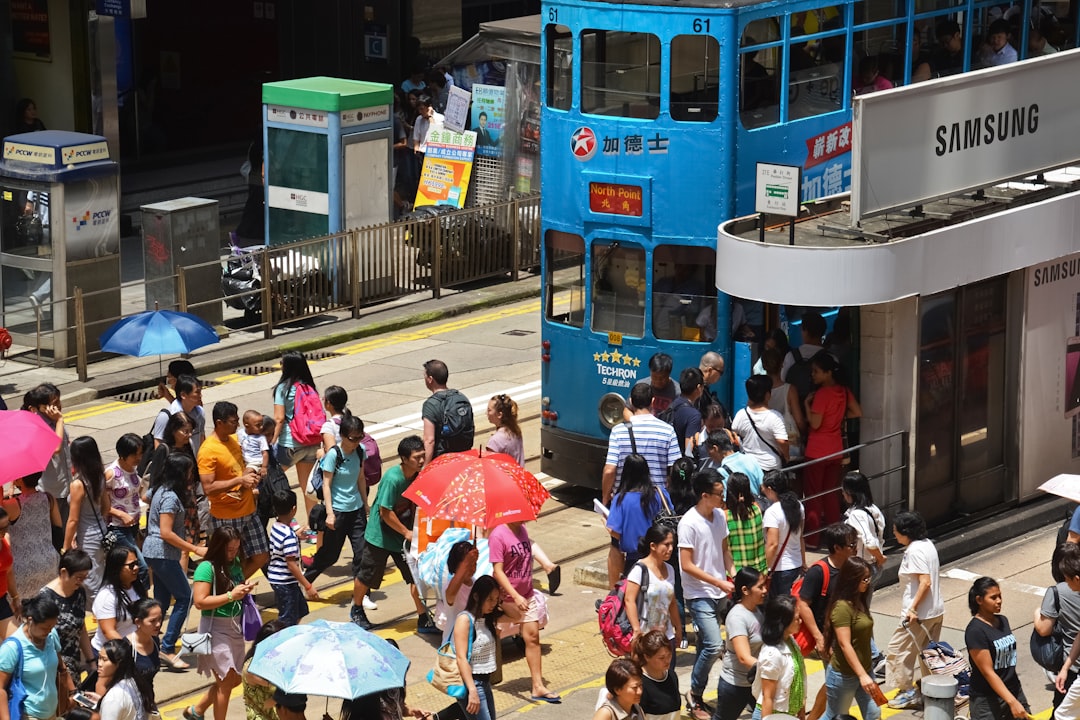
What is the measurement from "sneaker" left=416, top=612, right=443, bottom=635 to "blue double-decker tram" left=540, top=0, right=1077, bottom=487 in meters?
2.90

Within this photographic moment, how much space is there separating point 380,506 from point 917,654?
3854mm

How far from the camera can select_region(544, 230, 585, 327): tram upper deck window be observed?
53.3ft

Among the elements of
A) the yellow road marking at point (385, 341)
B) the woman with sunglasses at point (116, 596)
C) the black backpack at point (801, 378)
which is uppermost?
the black backpack at point (801, 378)

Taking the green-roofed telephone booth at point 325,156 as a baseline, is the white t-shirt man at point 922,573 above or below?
below

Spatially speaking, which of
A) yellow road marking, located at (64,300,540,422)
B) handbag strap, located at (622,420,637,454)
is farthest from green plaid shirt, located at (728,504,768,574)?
yellow road marking, located at (64,300,540,422)

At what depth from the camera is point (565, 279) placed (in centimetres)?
1645

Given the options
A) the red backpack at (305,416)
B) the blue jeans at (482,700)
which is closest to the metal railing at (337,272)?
the red backpack at (305,416)

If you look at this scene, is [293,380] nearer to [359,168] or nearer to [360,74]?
[359,168]

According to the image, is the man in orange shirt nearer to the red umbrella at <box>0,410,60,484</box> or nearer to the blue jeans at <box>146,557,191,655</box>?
the blue jeans at <box>146,557,191,655</box>

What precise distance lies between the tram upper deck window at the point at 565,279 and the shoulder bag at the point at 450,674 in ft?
17.9

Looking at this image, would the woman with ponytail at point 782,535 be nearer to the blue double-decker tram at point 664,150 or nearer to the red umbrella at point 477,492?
the red umbrella at point 477,492

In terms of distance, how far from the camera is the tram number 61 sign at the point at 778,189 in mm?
14352

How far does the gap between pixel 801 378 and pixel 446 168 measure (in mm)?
11397

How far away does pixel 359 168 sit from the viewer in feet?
75.9
